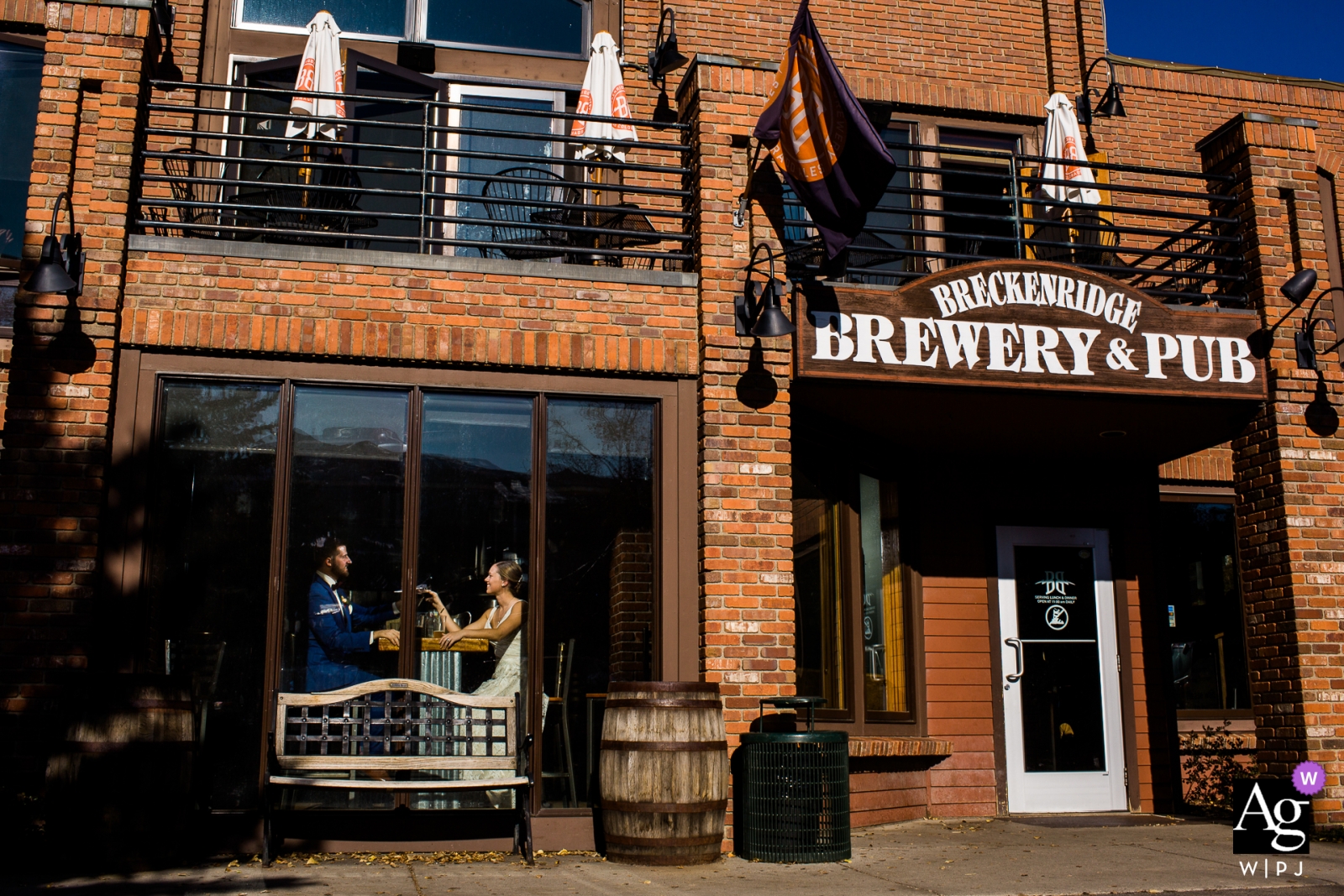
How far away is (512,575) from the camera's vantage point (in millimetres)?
7473

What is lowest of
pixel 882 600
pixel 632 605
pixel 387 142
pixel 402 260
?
pixel 632 605

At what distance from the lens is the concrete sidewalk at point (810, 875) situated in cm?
573

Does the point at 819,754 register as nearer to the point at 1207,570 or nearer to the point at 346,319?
the point at 346,319

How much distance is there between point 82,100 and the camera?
7629 mm

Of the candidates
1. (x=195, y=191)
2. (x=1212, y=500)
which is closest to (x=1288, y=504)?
(x=1212, y=500)

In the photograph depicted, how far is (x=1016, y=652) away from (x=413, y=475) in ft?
16.8

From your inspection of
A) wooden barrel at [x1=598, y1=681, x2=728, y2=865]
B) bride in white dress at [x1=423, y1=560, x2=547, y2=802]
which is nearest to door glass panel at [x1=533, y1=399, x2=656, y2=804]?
bride in white dress at [x1=423, y1=560, x2=547, y2=802]

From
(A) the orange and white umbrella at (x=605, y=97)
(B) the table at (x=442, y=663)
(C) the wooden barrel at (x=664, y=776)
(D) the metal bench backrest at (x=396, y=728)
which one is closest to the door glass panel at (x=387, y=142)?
(A) the orange and white umbrella at (x=605, y=97)

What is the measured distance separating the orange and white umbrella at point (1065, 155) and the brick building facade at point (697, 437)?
0.76 metres

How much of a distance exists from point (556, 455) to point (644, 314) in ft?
3.59

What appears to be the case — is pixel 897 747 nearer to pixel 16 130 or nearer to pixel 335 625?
pixel 335 625

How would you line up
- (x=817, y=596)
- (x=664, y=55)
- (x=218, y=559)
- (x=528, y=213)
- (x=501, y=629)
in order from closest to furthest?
(x=218, y=559) → (x=501, y=629) → (x=817, y=596) → (x=528, y=213) → (x=664, y=55)

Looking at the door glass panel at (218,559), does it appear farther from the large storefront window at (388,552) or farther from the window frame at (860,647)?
the window frame at (860,647)

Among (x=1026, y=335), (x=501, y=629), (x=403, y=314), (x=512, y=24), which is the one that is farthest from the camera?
(x=512, y=24)
